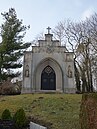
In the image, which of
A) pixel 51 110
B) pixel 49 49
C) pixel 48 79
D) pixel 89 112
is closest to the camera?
pixel 89 112

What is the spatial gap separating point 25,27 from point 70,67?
9.45 metres

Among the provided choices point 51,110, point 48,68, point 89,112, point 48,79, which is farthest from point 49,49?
point 89,112

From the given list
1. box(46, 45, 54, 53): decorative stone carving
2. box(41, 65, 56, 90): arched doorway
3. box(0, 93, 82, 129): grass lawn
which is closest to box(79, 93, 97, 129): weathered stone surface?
box(0, 93, 82, 129): grass lawn

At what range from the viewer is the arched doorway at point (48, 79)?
29000 mm

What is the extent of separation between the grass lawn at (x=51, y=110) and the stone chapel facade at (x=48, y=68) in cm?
861

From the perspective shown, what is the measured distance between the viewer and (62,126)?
12.6 m

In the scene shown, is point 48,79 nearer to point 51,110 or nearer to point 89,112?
point 51,110

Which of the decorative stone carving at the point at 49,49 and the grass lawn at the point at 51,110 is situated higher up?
the decorative stone carving at the point at 49,49

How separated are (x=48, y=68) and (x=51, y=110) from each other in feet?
44.6

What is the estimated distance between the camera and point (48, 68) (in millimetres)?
29844

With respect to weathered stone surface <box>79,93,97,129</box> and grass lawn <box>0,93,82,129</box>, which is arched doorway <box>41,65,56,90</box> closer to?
grass lawn <box>0,93,82,129</box>

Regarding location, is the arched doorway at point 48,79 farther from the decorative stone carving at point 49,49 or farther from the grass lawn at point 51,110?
the grass lawn at point 51,110

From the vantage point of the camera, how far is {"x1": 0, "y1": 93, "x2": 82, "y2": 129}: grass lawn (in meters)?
13.2

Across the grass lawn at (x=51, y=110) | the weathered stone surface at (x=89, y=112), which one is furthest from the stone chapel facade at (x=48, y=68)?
the weathered stone surface at (x=89, y=112)
